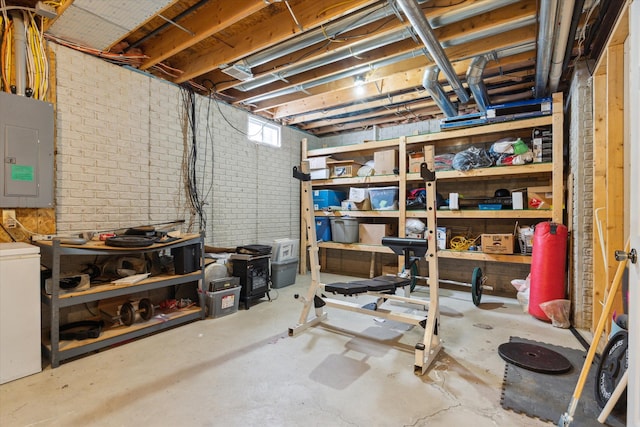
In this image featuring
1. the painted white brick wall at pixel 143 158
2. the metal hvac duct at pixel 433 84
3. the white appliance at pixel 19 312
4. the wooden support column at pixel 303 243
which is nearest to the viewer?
the white appliance at pixel 19 312

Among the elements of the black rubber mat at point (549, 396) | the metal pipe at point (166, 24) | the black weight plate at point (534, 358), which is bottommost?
the black rubber mat at point (549, 396)

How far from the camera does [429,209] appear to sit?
2.48m

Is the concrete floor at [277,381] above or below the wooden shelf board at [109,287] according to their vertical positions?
below

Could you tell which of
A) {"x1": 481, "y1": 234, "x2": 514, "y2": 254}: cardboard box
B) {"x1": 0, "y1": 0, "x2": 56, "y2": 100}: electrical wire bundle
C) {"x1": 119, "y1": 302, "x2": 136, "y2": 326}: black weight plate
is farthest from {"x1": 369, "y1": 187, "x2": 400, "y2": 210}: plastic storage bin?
{"x1": 0, "y1": 0, "x2": 56, "y2": 100}: electrical wire bundle

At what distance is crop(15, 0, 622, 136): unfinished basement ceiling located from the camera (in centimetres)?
251

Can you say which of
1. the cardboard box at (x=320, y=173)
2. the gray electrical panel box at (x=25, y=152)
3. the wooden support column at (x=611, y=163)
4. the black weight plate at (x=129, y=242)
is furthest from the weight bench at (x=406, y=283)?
the cardboard box at (x=320, y=173)

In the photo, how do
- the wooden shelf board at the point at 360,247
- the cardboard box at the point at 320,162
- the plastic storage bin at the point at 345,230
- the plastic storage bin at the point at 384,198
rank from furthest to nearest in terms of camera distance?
1. the cardboard box at the point at 320,162
2. the plastic storage bin at the point at 345,230
3. the plastic storage bin at the point at 384,198
4. the wooden shelf board at the point at 360,247

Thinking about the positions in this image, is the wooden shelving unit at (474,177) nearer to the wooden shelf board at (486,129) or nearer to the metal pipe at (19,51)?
the wooden shelf board at (486,129)

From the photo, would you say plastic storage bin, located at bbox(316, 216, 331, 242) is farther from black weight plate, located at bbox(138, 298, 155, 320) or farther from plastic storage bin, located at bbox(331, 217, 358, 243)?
black weight plate, located at bbox(138, 298, 155, 320)

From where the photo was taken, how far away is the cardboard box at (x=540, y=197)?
3908 millimetres

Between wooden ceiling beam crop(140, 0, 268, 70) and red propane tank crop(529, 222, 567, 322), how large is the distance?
3.77 metres

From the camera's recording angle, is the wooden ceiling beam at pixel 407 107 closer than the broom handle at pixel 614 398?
No

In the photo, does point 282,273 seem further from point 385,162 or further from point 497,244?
point 497,244

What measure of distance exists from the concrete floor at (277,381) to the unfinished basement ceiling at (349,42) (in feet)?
9.08
